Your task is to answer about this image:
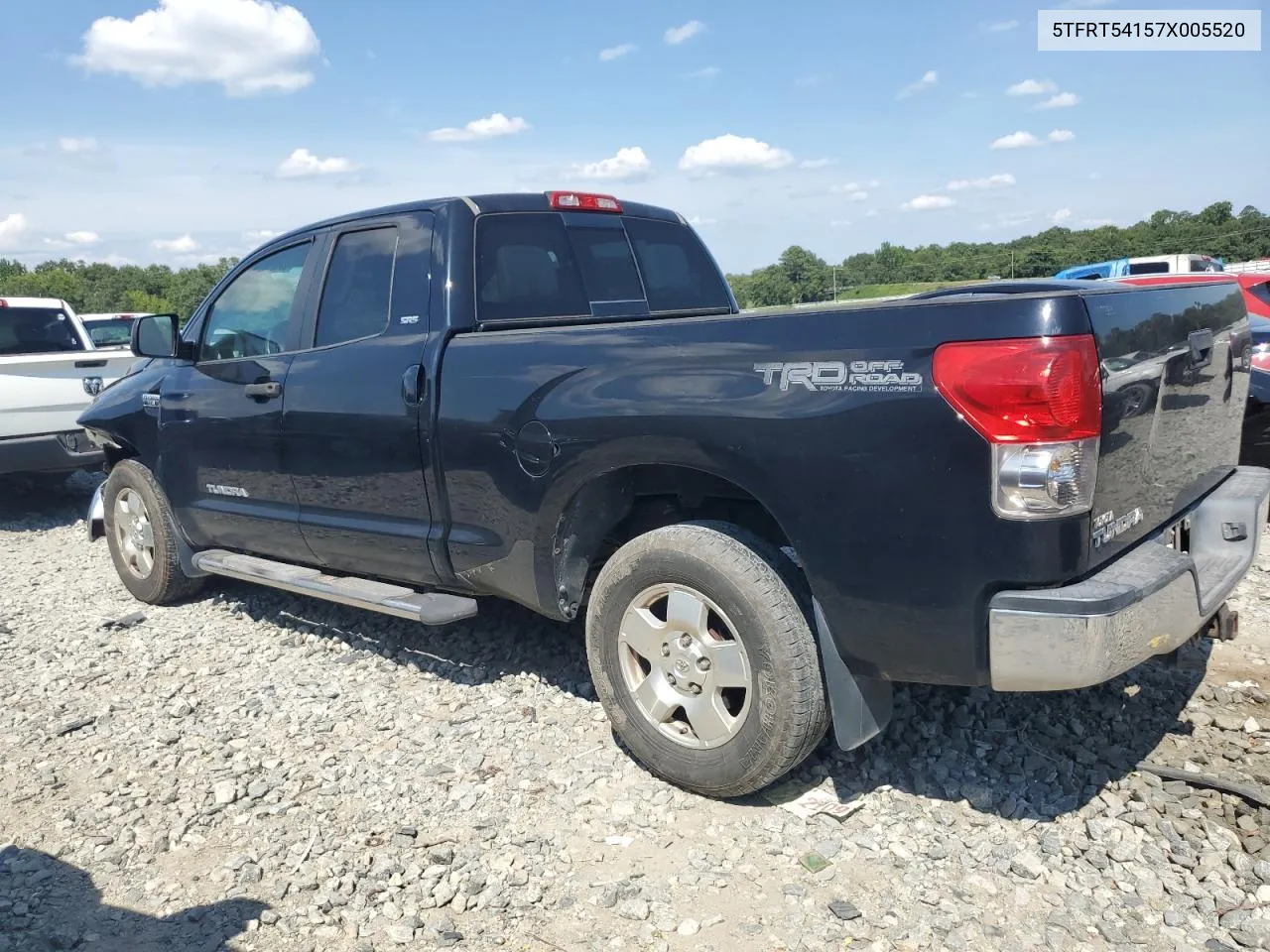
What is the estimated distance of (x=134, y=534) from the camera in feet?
19.1

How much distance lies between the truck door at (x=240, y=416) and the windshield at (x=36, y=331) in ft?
15.7

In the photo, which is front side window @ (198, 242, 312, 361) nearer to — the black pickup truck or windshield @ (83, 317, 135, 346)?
the black pickup truck

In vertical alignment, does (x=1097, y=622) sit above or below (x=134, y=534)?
above

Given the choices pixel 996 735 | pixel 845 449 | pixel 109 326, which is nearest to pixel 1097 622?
pixel 845 449

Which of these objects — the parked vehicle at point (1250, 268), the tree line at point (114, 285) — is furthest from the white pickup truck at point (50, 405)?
the tree line at point (114, 285)

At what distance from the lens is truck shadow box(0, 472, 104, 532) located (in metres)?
8.66

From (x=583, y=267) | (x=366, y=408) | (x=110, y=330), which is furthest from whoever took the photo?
(x=110, y=330)

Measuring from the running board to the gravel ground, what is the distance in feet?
1.38

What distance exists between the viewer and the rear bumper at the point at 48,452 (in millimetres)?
7977

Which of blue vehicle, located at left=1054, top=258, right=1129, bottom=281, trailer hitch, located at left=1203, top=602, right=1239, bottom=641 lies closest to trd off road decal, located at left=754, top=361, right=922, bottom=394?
trailer hitch, located at left=1203, top=602, right=1239, bottom=641

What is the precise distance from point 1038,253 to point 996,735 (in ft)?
136

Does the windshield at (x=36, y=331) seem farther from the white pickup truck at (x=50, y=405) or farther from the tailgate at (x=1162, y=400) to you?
the tailgate at (x=1162, y=400)

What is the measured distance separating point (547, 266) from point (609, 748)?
6.63 feet

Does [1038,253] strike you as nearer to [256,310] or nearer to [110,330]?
[110,330]
